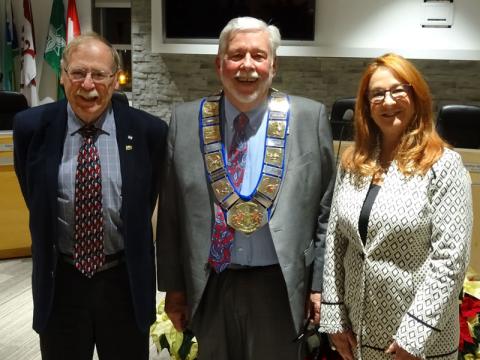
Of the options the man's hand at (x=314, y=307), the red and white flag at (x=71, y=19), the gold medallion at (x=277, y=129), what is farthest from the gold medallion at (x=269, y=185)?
the red and white flag at (x=71, y=19)

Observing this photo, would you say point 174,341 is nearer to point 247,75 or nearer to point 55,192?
point 55,192

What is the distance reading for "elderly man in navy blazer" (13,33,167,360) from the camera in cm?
169

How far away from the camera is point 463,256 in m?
1.43

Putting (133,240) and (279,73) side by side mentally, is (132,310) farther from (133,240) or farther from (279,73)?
(279,73)

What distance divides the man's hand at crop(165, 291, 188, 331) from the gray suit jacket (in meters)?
0.07

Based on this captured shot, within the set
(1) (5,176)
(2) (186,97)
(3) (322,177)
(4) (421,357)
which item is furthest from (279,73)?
(4) (421,357)

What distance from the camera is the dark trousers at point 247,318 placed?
1673mm

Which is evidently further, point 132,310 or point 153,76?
point 153,76

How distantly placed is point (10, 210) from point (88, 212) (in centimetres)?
289

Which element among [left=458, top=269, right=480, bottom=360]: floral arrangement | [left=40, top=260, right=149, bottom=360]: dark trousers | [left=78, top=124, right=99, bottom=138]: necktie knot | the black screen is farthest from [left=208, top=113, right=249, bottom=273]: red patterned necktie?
the black screen

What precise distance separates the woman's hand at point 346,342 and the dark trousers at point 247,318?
14 cm

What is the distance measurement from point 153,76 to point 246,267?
4.73 m

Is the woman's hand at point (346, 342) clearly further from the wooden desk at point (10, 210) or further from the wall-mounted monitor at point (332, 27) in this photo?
the wall-mounted monitor at point (332, 27)

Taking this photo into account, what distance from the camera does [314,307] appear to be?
5.74ft
